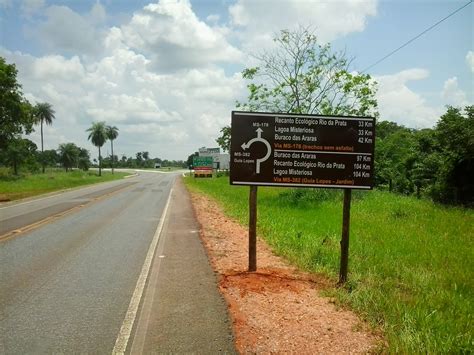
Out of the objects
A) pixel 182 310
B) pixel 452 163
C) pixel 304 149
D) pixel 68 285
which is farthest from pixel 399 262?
pixel 452 163

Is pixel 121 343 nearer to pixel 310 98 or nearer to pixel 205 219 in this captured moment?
pixel 205 219

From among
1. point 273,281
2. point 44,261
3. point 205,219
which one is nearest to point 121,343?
point 273,281

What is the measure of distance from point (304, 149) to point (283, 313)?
9.44ft

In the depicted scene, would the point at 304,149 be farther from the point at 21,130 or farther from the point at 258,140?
the point at 21,130

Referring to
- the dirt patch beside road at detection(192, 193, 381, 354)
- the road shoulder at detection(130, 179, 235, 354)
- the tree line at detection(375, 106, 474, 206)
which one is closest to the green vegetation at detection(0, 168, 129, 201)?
the road shoulder at detection(130, 179, 235, 354)

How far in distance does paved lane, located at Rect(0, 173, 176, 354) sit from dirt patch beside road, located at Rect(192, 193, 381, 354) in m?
1.57

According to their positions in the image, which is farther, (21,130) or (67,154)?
(67,154)

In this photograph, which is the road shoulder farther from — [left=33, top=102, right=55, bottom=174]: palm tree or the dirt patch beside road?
[left=33, top=102, right=55, bottom=174]: palm tree

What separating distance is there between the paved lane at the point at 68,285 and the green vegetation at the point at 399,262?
323 centimetres

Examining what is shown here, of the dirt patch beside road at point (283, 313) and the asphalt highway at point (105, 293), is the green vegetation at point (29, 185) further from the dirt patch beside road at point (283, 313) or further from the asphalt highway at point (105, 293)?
the dirt patch beside road at point (283, 313)

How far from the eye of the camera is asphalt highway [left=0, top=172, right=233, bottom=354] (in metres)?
4.87

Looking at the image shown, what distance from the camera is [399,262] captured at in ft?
28.2

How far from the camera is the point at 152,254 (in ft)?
30.8

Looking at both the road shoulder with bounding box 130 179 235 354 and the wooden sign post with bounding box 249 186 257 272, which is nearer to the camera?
the road shoulder with bounding box 130 179 235 354
